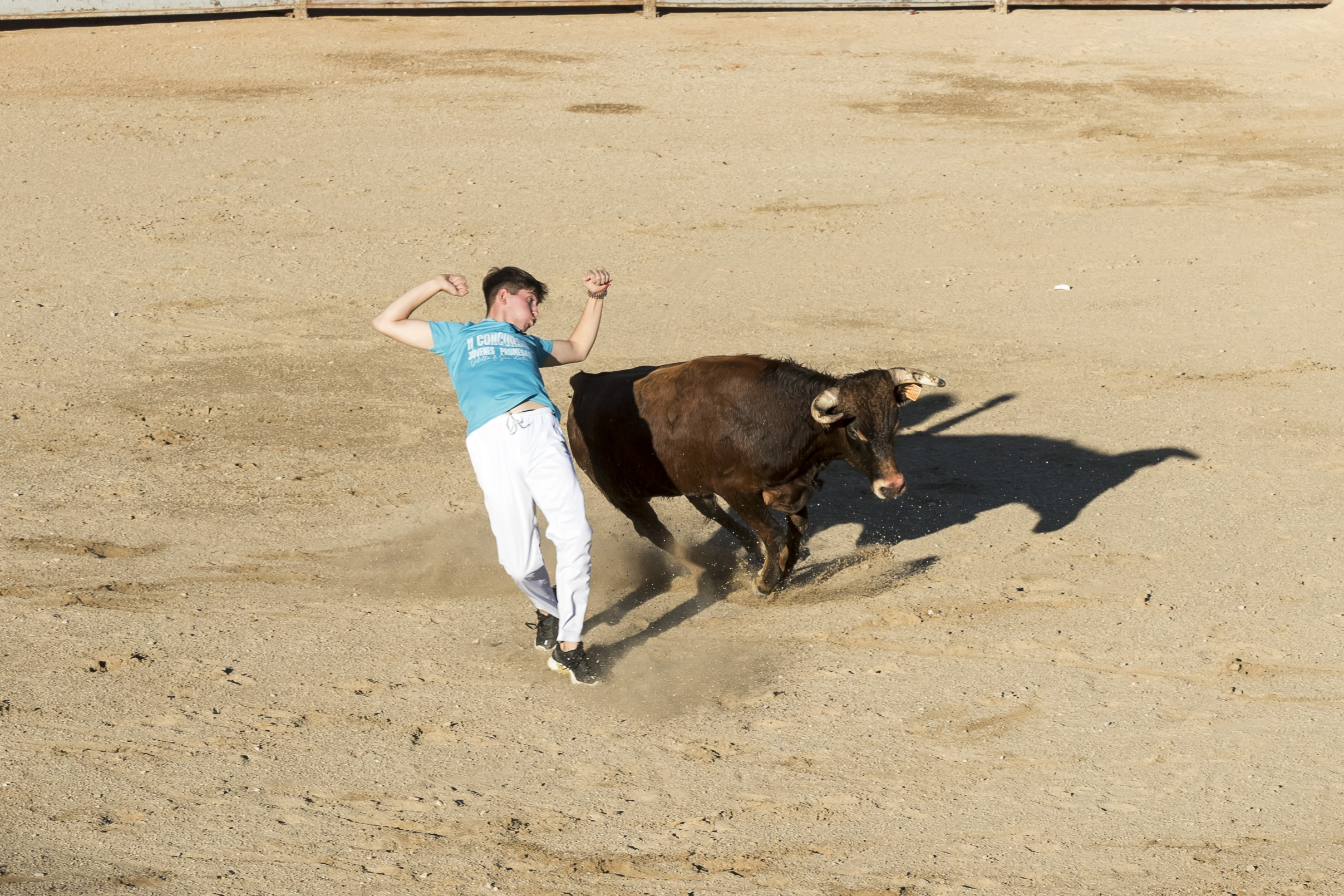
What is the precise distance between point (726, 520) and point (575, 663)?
185 centimetres

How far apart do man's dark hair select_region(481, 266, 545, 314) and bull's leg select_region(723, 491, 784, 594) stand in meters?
1.59

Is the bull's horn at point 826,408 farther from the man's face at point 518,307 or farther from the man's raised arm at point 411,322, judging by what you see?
the man's raised arm at point 411,322

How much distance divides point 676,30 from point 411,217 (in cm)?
730

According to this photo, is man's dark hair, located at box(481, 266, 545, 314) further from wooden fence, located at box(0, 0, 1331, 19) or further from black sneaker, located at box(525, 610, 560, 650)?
wooden fence, located at box(0, 0, 1331, 19)

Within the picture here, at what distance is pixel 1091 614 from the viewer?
7.99m

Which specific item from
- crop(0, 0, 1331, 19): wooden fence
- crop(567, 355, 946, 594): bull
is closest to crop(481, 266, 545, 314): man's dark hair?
crop(567, 355, 946, 594): bull

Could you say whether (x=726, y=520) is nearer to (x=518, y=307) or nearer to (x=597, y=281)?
(x=597, y=281)

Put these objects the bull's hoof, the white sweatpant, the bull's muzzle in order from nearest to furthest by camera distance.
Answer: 1. the white sweatpant
2. the bull's muzzle
3. the bull's hoof

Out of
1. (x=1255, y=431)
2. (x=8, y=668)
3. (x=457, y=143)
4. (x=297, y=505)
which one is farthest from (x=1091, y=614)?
(x=457, y=143)

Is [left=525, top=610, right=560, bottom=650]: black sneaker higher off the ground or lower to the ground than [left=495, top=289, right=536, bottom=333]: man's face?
lower

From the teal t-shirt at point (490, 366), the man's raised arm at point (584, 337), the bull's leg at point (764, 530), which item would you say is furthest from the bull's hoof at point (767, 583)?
the teal t-shirt at point (490, 366)

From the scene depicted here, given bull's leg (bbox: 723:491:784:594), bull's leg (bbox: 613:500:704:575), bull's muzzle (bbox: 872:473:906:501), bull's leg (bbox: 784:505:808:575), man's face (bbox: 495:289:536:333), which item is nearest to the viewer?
man's face (bbox: 495:289:536:333)

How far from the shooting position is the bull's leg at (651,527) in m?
8.37

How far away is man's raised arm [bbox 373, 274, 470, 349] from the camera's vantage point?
701cm
